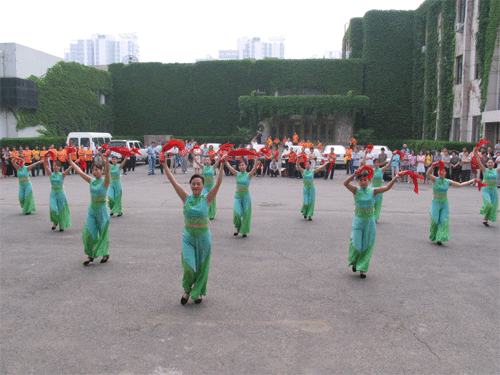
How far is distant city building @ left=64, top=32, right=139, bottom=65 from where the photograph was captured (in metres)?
186

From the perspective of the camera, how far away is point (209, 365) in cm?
421

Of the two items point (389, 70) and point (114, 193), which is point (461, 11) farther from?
point (114, 193)

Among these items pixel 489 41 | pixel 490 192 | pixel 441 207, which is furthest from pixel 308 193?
pixel 489 41

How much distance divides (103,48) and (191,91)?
550 ft

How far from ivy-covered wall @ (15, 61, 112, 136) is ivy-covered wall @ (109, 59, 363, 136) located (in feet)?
6.14

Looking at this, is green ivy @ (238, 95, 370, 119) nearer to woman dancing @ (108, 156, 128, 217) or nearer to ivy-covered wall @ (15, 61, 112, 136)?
ivy-covered wall @ (15, 61, 112, 136)

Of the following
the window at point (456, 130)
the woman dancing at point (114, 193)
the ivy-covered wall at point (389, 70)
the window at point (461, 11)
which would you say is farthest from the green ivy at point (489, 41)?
the woman dancing at point (114, 193)

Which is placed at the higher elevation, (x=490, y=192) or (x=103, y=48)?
(x=103, y=48)

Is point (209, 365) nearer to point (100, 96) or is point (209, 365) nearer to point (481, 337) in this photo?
point (481, 337)

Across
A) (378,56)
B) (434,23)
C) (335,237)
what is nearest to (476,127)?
(434,23)

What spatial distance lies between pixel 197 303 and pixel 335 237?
4.76 m

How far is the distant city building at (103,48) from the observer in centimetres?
18575

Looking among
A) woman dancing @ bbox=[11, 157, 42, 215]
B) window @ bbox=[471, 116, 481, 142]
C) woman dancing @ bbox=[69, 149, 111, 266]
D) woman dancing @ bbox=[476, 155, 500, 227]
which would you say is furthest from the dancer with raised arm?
window @ bbox=[471, 116, 481, 142]

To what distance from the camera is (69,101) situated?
33.8 meters
